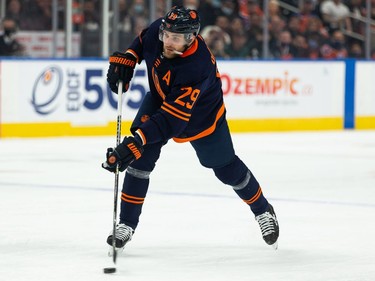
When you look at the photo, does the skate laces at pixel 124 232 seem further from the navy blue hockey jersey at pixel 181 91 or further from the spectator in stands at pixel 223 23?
the spectator in stands at pixel 223 23

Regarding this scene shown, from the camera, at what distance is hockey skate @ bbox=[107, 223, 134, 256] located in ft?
16.4

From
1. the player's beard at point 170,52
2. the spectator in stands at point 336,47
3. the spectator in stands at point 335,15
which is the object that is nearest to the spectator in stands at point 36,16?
the spectator in stands at point 336,47

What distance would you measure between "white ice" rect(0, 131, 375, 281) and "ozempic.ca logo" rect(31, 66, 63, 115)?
112 cm

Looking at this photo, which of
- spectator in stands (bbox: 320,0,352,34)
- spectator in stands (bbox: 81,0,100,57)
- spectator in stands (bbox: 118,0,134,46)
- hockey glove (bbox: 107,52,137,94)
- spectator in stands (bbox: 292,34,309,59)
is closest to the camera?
hockey glove (bbox: 107,52,137,94)

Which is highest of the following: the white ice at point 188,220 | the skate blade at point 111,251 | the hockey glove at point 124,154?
the hockey glove at point 124,154

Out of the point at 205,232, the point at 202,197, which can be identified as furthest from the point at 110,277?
the point at 202,197

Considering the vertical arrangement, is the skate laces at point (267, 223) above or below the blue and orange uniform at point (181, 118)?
below

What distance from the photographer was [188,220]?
624 centimetres

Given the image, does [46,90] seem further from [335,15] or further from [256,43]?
[335,15]

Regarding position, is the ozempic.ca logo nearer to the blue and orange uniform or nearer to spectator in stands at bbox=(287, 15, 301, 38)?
spectator in stands at bbox=(287, 15, 301, 38)

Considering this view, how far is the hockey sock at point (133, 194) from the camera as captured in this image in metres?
5.09

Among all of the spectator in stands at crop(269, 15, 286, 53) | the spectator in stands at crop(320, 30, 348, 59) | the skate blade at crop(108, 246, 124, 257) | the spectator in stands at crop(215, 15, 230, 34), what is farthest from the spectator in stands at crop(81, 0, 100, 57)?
the skate blade at crop(108, 246, 124, 257)

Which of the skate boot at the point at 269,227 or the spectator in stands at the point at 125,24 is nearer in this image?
the skate boot at the point at 269,227

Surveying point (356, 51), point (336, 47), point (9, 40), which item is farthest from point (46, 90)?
point (356, 51)
